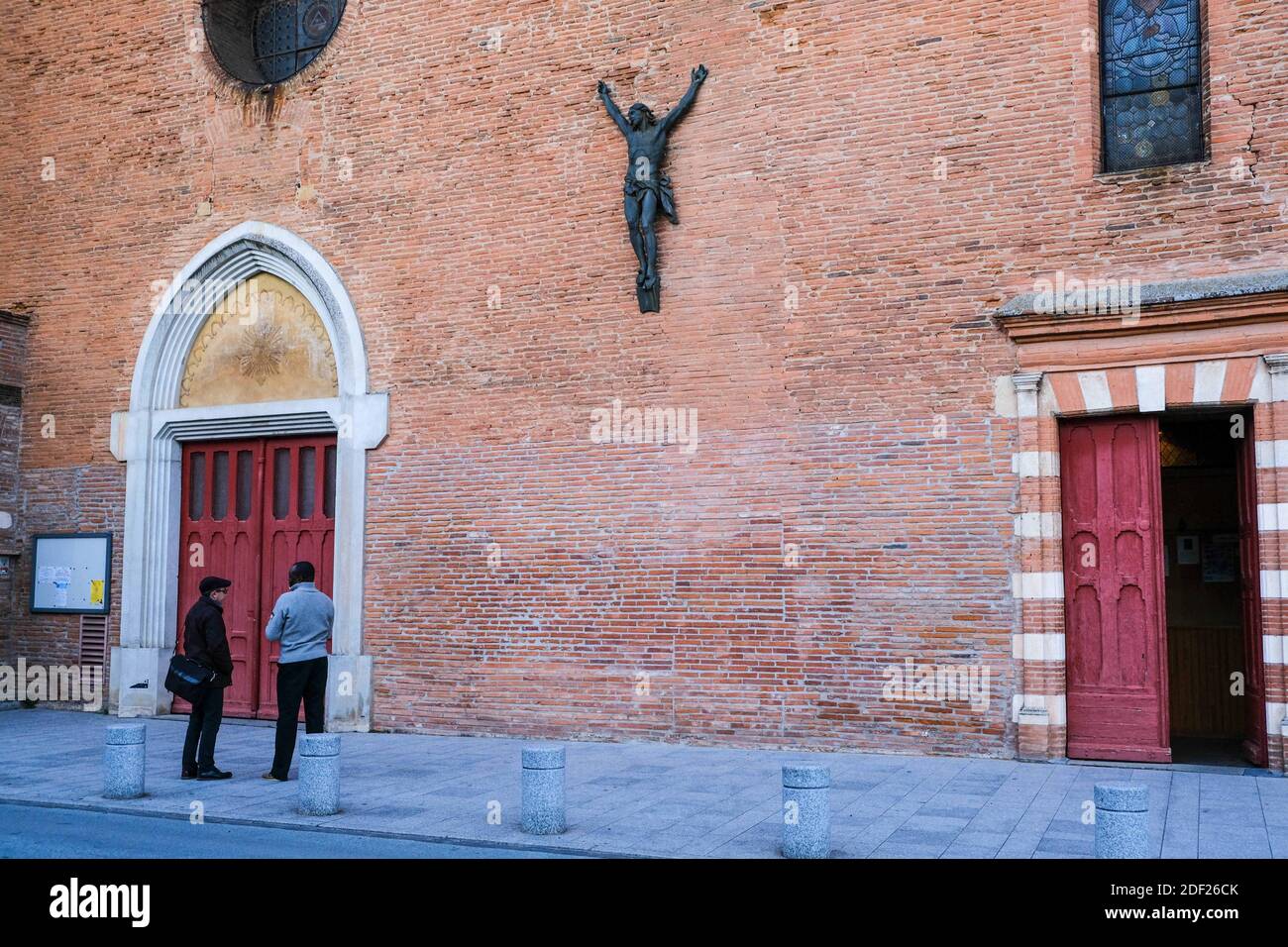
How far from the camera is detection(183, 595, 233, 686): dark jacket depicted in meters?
9.99

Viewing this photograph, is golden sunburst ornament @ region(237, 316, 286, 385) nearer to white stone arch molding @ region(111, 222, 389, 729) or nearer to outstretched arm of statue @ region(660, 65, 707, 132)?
white stone arch molding @ region(111, 222, 389, 729)

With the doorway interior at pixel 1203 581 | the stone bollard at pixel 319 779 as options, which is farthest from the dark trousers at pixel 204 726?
the doorway interior at pixel 1203 581

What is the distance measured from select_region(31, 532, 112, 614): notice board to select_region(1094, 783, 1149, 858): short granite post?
40.0 ft

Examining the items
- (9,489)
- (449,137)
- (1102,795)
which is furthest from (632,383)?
(9,489)

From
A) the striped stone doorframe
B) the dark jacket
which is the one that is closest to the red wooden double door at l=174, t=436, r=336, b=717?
the dark jacket

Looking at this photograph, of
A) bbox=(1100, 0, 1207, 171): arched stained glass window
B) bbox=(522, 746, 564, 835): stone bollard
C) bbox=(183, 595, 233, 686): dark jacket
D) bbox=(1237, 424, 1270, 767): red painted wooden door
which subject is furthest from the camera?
bbox=(1100, 0, 1207, 171): arched stained glass window

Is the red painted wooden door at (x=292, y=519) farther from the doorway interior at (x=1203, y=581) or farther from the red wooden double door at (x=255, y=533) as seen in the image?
the doorway interior at (x=1203, y=581)

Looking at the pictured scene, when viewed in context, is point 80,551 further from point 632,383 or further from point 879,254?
point 879,254

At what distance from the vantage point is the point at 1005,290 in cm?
1086

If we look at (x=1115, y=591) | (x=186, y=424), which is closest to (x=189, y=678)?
(x=186, y=424)

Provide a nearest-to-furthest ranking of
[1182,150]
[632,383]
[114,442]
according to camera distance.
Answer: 1. [1182,150]
2. [632,383]
3. [114,442]

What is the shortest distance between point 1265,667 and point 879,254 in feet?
15.7

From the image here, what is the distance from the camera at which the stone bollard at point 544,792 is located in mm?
7684

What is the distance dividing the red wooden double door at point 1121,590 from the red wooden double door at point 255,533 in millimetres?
7872
